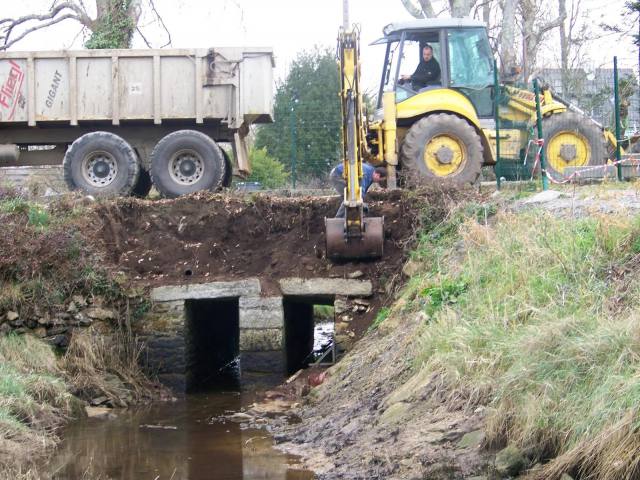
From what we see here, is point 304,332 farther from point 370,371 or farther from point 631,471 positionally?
point 631,471

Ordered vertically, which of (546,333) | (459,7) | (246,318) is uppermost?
(459,7)

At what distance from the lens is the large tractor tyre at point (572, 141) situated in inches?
562

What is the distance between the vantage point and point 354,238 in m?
12.9

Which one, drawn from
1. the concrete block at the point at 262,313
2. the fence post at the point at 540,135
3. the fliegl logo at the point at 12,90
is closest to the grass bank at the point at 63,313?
the concrete block at the point at 262,313

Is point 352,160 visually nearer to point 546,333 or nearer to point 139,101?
point 139,101

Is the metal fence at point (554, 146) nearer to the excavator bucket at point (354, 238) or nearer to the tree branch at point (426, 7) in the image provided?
the excavator bucket at point (354, 238)

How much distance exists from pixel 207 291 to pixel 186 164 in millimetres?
2436

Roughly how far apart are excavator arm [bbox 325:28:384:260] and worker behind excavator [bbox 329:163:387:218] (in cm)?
48

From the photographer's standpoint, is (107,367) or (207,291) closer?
(107,367)

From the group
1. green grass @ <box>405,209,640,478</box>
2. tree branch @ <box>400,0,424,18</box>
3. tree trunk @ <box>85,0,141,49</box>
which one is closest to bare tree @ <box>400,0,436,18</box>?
tree branch @ <box>400,0,424,18</box>

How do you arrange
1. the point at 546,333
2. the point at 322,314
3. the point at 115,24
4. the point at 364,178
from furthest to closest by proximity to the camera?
the point at 322,314
the point at 115,24
the point at 364,178
the point at 546,333

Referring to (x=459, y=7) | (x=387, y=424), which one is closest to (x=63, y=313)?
(x=387, y=424)

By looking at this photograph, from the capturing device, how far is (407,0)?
82.4 ft

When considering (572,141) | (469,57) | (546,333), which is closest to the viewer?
(546,333)
